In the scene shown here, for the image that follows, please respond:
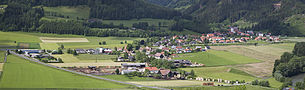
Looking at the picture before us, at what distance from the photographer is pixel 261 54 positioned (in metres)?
102

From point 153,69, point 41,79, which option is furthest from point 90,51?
point 41,79

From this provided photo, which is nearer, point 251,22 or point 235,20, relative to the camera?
point 251,22

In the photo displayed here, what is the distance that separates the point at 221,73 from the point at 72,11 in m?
90.1

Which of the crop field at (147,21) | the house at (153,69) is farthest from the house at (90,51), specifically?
the crop field at (147,21)

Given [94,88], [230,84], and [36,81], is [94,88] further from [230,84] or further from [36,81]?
[230,84]

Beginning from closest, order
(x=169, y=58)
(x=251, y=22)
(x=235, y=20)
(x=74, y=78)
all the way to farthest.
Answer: (x=74, y=78) → (x=169, y=58) → (x=251, y=22) → (x=235, y=20)

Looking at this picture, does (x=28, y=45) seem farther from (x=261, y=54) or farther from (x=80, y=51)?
(x=261, y=54)

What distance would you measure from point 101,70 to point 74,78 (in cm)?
1064

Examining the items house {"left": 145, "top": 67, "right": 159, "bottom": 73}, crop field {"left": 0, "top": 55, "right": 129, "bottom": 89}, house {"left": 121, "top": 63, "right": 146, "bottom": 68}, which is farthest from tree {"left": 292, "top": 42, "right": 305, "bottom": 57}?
crop field {"left": 0, "top": 55, "right": 129, "bottom": 89}

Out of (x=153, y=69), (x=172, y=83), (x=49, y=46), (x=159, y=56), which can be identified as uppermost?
(x=49, y=46)

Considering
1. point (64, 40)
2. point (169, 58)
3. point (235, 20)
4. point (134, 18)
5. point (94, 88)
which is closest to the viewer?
point (94, 88)

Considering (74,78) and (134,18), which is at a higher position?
(134,18)

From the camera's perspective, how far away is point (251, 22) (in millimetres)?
181750

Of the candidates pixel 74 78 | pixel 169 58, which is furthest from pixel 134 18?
pixel 74 78
